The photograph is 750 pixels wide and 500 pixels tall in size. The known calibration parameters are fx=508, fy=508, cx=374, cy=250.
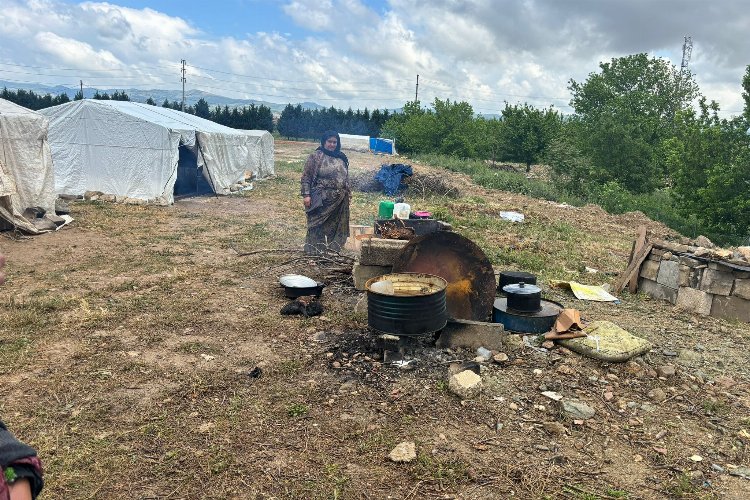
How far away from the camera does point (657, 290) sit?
22.2 ft

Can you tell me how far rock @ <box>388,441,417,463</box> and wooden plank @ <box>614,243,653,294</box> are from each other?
16.0 ft

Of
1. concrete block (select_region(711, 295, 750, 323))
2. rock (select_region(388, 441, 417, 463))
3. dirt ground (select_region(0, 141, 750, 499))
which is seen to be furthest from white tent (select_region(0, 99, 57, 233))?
concrete block (select_region(711, 295, 750, 323))

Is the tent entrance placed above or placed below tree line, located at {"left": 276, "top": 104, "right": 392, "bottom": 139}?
below

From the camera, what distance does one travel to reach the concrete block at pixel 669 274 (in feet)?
21.2

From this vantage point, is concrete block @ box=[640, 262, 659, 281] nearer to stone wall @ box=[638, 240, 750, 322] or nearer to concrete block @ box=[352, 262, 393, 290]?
stone wall @ box=[638, 240, 750, 322]

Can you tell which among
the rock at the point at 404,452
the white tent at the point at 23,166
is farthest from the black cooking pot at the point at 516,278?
the white tent at the point at 23,166

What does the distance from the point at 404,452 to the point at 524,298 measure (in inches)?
94.1

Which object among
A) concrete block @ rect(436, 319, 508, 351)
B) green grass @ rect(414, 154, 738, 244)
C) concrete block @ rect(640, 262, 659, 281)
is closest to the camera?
concrete block @ rect(436, 319, 508, 351)

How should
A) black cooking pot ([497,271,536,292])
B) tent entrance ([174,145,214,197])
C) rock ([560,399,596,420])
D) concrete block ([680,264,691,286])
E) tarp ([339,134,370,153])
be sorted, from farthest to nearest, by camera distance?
1. tarp ([339,134,370,153])
2. tent entrance ([174,145,214,197])
3. concrete block ([680,264,691,286])
4. black cooking pot ([497,271,536,292])
5. rock ([560,399,596,420])

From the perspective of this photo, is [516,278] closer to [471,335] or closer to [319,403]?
[471,335]

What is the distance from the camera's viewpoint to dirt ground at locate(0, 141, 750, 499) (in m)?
3.01

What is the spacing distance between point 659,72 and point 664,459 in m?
44.7

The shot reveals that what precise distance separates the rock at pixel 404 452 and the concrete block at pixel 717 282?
190 inches

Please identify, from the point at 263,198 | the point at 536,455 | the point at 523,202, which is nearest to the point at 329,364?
the point at 536,455
